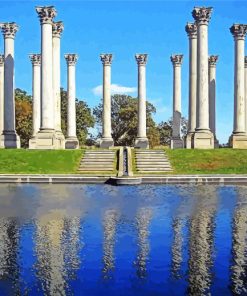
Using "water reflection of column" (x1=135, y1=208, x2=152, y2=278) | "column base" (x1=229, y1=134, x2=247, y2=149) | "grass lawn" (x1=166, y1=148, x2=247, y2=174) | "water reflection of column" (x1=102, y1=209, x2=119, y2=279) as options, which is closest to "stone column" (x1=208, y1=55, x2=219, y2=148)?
"column base" (x1=229, y1=134, x2=247, y2=149)

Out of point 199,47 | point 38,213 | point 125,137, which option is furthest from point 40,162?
point 125,137

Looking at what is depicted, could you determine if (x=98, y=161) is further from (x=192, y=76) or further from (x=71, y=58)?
(x=71, y=58)

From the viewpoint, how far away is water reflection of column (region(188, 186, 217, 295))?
38.9 ft

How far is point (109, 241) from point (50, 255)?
8.49 ft

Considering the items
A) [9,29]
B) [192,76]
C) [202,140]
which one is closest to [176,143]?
[192,76]

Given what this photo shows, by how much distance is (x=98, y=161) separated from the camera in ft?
175

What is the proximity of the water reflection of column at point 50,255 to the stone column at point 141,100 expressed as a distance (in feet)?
186

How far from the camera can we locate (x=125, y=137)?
415 ft

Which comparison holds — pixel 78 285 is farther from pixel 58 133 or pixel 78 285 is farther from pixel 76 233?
pixel 58 133

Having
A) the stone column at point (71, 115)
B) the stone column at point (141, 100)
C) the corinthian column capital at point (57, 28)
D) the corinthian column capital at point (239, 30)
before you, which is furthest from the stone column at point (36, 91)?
the corinthian column capital at point (239, 30)

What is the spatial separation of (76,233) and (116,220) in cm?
327

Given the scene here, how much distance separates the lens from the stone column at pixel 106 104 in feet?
253

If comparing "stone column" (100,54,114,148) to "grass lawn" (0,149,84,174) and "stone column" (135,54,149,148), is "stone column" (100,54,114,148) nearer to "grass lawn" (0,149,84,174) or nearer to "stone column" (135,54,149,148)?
"stone column" (135,54,149,148)

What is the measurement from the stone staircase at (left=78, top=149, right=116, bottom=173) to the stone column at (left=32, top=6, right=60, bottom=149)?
227 inches
